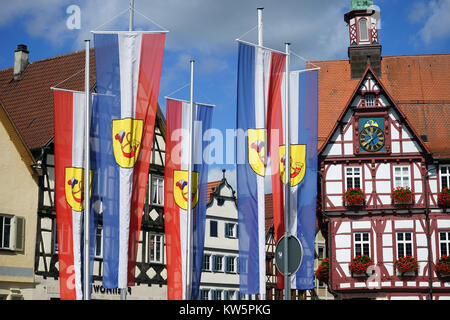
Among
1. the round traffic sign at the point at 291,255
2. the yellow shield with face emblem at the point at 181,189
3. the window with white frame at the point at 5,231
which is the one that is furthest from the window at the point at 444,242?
the round traffic sign at the point at 291,255

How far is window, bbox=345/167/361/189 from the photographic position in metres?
37.4

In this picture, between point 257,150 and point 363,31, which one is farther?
point 363,31

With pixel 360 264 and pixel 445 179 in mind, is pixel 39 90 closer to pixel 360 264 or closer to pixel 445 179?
pixel 360 264

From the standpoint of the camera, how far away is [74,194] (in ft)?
73.7

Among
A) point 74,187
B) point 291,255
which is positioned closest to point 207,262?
point 74,187

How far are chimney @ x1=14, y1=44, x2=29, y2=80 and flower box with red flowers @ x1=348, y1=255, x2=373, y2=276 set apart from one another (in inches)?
750

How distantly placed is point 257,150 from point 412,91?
23986 millimetres

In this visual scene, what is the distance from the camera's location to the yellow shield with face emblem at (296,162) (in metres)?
19.3

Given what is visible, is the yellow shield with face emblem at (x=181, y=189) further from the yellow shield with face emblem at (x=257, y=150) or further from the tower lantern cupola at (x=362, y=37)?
the tower lantern cupola at (x=362, y=37)

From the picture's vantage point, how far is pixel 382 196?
37062 millimetres

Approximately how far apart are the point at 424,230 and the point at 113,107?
21504mm

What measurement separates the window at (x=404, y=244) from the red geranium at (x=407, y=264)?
0.64 metres
